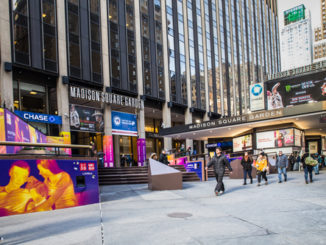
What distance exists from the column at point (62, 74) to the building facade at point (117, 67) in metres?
0.09

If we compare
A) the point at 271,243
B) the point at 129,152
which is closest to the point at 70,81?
the point at 129,152

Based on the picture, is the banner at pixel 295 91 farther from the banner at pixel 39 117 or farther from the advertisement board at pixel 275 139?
the banner at pixel 39 117

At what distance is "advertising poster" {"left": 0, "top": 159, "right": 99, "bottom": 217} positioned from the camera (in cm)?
721

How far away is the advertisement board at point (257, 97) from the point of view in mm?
33438

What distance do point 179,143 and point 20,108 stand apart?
2714 centimetres

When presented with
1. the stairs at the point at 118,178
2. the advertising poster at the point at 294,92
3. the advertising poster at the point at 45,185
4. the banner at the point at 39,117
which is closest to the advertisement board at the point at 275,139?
the advertising poster at the point at 294,92

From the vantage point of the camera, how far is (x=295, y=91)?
1222 inches

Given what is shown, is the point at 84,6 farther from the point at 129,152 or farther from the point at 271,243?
the point at 271,243

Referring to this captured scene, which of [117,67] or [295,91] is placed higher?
[117,67]

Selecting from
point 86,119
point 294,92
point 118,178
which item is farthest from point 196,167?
point 294,92

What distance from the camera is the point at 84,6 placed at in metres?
27.1

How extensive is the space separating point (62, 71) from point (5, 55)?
4.77 meters

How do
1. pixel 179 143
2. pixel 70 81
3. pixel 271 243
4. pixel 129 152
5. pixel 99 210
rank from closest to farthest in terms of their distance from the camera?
pixel 271 243, pixel 99 210, pixel 70 81, pixel 129 152, pixel 179 143

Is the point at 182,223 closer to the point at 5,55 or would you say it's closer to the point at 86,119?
the point at 5,55
